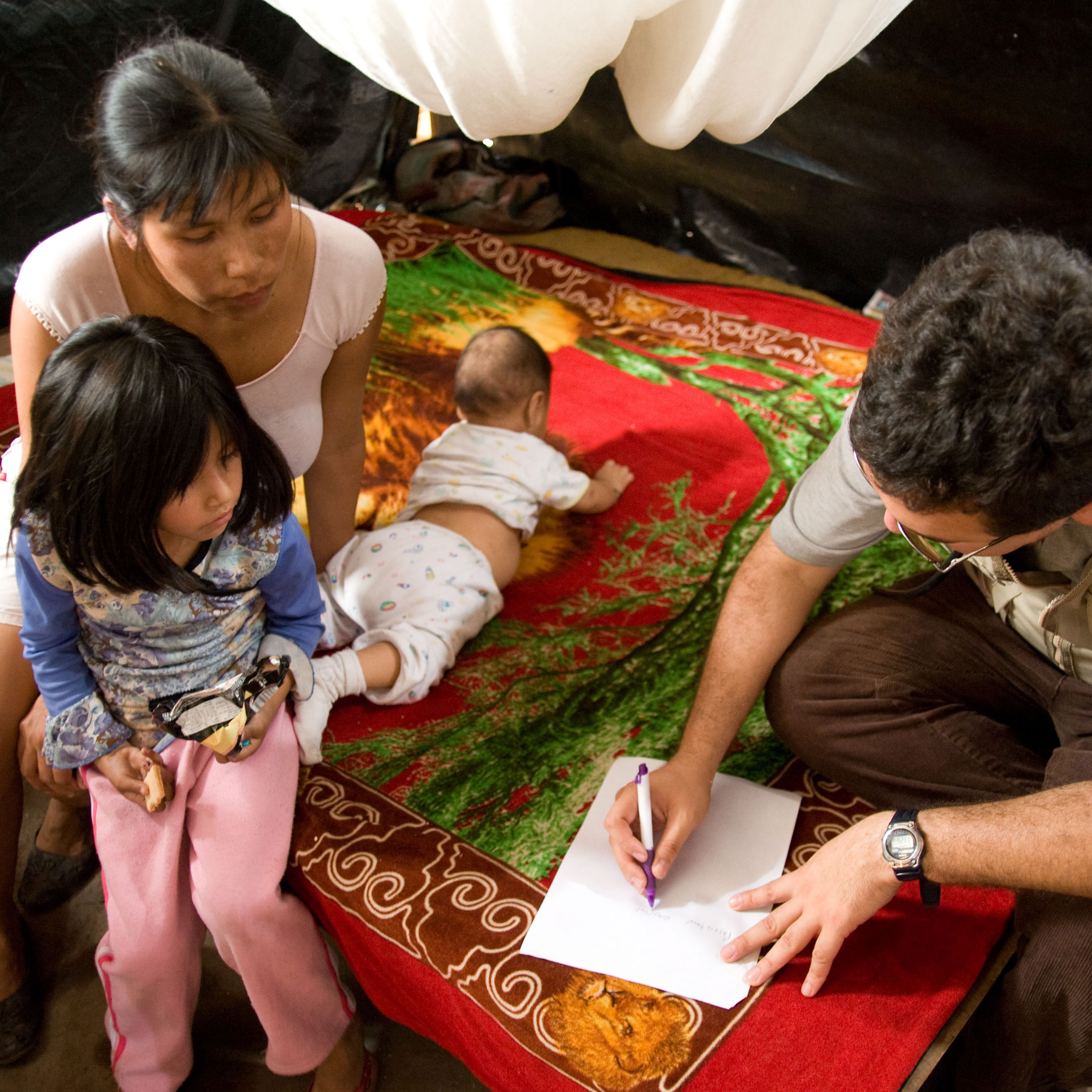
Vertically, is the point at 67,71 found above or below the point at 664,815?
above

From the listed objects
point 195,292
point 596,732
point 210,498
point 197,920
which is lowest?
point 197,920

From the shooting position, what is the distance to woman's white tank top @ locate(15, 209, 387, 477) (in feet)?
4.35

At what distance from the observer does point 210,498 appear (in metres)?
1.13

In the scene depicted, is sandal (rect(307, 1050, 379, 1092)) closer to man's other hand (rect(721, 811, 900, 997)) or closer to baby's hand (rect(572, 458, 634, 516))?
man's other hand (rect(721, 811, 900, 997))

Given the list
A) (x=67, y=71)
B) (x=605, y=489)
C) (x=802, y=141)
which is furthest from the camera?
(x=802, y=141)

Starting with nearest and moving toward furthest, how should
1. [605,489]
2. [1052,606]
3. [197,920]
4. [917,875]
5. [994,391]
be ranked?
[994,391] → [917,875] → [1052,606] → [197,920] → [605,489]

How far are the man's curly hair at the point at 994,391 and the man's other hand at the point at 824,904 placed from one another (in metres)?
0.37

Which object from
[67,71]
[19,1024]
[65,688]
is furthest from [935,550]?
[67,71]

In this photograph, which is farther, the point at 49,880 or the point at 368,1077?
the point at 49,880

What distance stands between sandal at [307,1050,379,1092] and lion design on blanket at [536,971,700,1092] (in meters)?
0.38

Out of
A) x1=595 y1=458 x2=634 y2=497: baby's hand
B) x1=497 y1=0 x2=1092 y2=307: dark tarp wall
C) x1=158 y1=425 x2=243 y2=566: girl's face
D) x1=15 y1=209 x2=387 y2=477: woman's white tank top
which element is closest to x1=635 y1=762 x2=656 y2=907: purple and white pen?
x1=158 y1=425 x2=243 y2=566: girl's face

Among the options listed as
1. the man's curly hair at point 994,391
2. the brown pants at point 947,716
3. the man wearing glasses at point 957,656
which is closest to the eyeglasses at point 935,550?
the man wearing glasses at point 957,656

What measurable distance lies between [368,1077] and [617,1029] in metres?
0.45

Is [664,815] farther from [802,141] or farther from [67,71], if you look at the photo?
[67,71]
